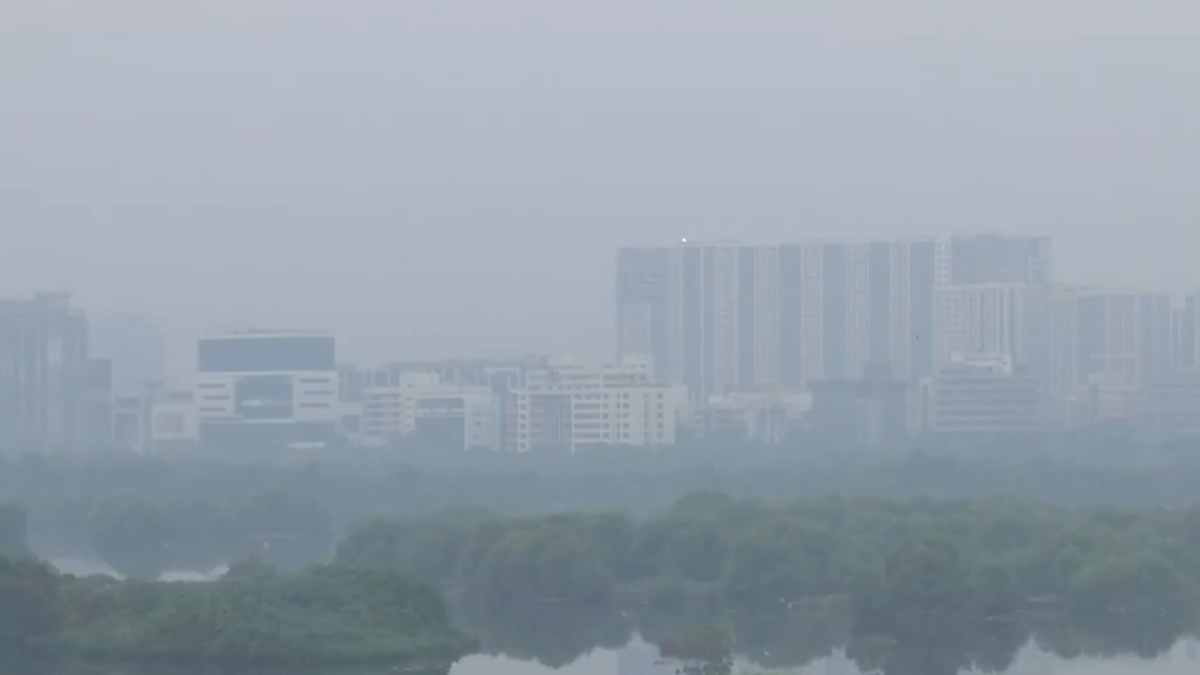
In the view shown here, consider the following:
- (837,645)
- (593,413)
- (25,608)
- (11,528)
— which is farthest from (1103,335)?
(25,608)

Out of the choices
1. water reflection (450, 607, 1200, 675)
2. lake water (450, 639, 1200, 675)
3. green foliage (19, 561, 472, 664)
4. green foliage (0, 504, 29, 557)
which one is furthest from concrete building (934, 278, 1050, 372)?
green foliage (19, 561, 472, 664)

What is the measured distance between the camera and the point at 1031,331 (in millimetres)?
46281

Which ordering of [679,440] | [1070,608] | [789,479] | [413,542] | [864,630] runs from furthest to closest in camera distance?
1. [679,440]
2. [789,479]
3. [413,542]
4. [1070,608]
5. [864,630]

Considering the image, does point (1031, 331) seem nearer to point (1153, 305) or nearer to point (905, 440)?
point (1153, 305)

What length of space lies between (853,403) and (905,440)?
179 centimetres

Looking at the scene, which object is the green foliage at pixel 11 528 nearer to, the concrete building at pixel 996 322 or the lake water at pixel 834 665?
the lake water at pixel 834 665

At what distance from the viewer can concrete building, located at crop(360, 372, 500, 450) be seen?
1634 inches

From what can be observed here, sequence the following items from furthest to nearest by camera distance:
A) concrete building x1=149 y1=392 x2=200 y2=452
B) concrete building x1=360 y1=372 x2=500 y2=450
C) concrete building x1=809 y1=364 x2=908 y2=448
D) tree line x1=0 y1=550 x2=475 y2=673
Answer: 1. concrete building x1=149 y1=392 x2=200 y2=452
2. concrete building x1=360 y1=372 x2=500 y2=450
3. concrete building x1=809 y1=364 x2=908 y2=448
4. tree line x1=0 y1=550 x2=475 y2=673

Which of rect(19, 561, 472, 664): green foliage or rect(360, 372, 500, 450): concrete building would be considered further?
rect(360, 372, 500, 450): concrete building

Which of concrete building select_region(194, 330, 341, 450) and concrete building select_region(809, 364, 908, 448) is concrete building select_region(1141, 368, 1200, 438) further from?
concrete building select_region(194, 330, 341, 450)

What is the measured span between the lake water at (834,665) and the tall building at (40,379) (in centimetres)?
3382

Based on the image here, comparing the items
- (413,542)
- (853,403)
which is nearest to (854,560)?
(413,542)

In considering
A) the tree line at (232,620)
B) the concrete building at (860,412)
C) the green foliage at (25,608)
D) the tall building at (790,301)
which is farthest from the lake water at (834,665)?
the tall building at (790,301)

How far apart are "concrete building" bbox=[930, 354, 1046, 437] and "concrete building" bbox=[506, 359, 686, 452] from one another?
4.71 metres
